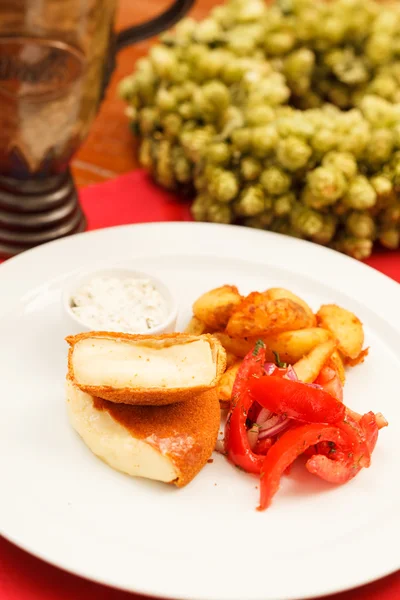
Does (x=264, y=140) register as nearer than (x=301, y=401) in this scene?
No

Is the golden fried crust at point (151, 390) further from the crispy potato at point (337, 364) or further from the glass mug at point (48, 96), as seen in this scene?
the glass mug at point (48, 96)

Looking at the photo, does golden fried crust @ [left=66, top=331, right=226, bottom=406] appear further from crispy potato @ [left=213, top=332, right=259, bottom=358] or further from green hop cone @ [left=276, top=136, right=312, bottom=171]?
green hop cone @ [left=276, top=136, right=312, bottom=171]

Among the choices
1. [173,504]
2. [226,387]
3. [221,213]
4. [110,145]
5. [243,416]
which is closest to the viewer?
[173,504]

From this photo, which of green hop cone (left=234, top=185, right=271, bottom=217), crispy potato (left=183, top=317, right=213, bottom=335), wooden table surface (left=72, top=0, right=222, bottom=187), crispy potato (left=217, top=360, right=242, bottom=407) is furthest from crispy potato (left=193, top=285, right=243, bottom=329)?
wooden table surface (left=72, top=0, right=222, bottom=187)

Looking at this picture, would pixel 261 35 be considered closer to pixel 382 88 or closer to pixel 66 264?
pixel 382 88

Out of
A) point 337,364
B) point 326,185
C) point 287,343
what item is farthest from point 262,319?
point 326,185

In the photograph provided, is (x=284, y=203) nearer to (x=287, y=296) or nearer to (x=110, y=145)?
(x=287, y=296)
